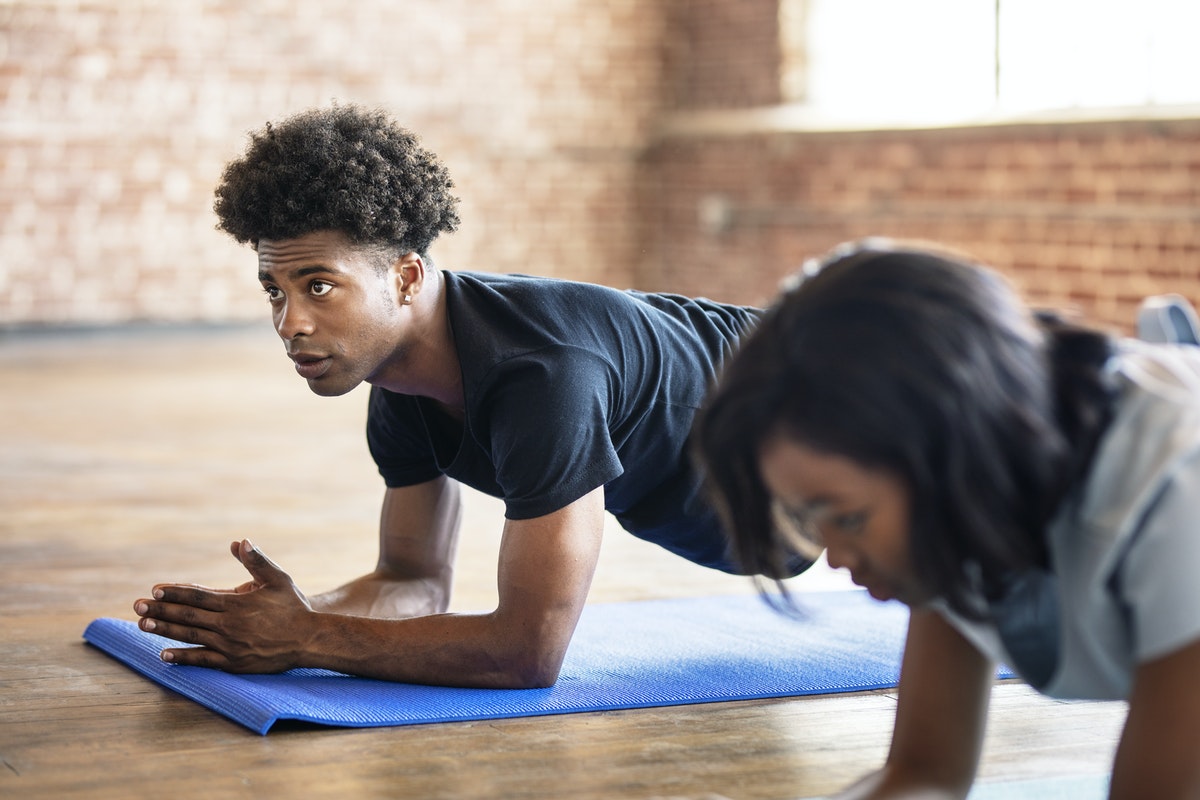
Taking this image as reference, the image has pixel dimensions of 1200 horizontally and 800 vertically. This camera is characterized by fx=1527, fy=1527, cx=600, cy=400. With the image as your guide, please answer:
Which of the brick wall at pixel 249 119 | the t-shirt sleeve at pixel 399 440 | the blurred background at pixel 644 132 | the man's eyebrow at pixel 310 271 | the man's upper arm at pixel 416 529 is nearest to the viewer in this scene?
the man's eyebrow at pixel 310 271

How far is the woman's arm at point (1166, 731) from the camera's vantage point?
117 centimetres

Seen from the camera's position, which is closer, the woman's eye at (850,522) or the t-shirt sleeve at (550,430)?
the woman's eye at (850,522)

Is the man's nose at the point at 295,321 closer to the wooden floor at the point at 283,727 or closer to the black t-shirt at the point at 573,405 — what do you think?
the black t-shirt at the point at 573,405

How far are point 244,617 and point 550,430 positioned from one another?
56 cm

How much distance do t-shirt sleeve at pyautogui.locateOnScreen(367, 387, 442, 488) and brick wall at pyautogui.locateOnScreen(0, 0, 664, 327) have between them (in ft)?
18.5

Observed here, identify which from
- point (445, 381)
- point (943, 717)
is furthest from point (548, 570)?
point (943, 717)

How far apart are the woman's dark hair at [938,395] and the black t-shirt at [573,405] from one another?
93cm

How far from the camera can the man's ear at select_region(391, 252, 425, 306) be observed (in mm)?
2273

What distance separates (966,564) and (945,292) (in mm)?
218

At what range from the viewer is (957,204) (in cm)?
672

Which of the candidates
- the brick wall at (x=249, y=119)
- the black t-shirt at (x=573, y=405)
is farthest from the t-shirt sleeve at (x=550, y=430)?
the brick wall at (x=249, y=119)

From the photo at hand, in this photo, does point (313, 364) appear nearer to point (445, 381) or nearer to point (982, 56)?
point (445, 381)

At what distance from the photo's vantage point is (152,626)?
225 centimetres

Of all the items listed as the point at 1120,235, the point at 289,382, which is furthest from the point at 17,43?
the point at 1120,235
